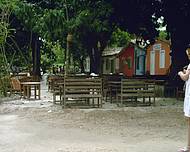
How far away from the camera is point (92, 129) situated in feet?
34.9

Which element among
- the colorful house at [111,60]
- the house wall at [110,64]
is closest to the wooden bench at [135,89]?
the colorful house at [111,60]

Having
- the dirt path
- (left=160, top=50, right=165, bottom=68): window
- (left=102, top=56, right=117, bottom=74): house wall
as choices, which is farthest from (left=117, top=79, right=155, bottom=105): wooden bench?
(left=102, top=56, right=117, bottom=74): house wall

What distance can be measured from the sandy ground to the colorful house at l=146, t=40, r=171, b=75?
2643 cm

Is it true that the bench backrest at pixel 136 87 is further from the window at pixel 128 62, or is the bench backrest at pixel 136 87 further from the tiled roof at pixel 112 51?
the tiled roof at pixel 112 51

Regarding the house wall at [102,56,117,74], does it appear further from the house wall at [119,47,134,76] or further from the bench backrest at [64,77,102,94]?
the bench backrest at [64,77,102,94]

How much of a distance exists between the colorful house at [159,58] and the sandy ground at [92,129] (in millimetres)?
26426

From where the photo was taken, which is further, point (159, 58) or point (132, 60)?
point (132, 60)

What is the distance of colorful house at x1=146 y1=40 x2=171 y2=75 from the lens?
136 feet

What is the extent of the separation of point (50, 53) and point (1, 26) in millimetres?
37985

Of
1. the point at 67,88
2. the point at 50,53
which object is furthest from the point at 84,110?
the point at 50,53

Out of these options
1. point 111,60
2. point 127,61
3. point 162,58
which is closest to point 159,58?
point 162,58

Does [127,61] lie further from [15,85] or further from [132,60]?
[15,85]

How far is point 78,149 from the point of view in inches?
324

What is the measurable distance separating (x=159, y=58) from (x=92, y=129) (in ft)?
108
